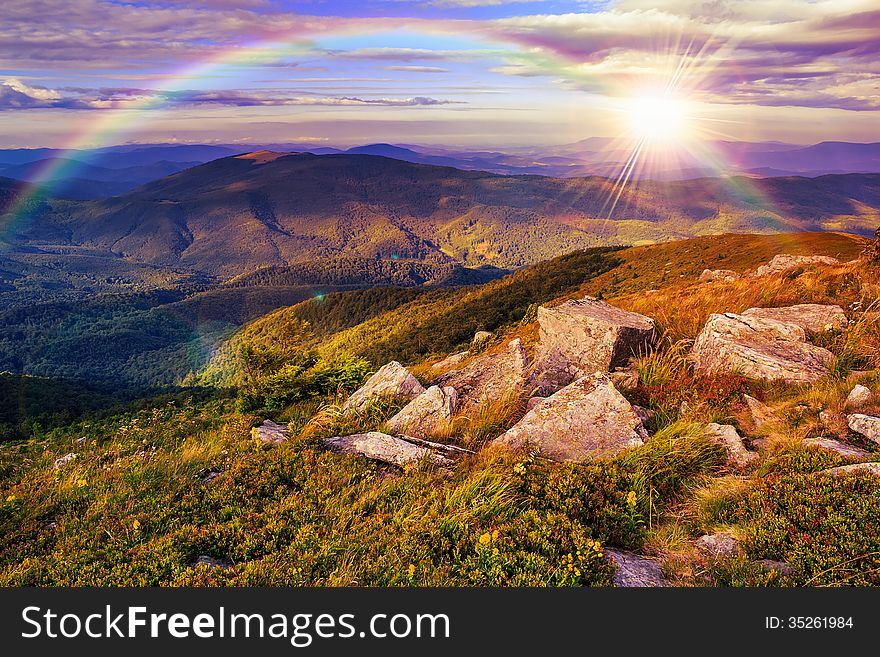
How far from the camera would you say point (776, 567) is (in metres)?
4.51

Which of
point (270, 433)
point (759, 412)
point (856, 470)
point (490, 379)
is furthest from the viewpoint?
point (490, 379)

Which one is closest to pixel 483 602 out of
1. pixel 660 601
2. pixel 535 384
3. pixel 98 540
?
pixel 660 601

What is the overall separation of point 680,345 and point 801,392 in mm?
2667

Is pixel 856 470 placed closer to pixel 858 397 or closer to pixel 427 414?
pixel 858 397

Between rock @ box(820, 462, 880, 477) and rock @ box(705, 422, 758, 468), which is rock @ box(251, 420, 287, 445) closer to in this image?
rock @ box(705, 422, 758, 468)

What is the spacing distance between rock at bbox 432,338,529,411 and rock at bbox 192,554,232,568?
4.67 m

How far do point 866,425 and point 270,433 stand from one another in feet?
29.1

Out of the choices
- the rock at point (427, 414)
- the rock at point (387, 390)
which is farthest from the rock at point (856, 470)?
the rock at point (387, 390)

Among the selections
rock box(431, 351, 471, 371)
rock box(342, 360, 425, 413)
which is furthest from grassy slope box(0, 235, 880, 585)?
rock box(431, 351, 471, 371)

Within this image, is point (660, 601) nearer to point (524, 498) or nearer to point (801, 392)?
point (524, 498)

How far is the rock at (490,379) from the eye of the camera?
927 centimetres

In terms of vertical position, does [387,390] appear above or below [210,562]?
above

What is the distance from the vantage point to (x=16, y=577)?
4.91 m

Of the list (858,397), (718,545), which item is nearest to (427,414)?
(718,545)
